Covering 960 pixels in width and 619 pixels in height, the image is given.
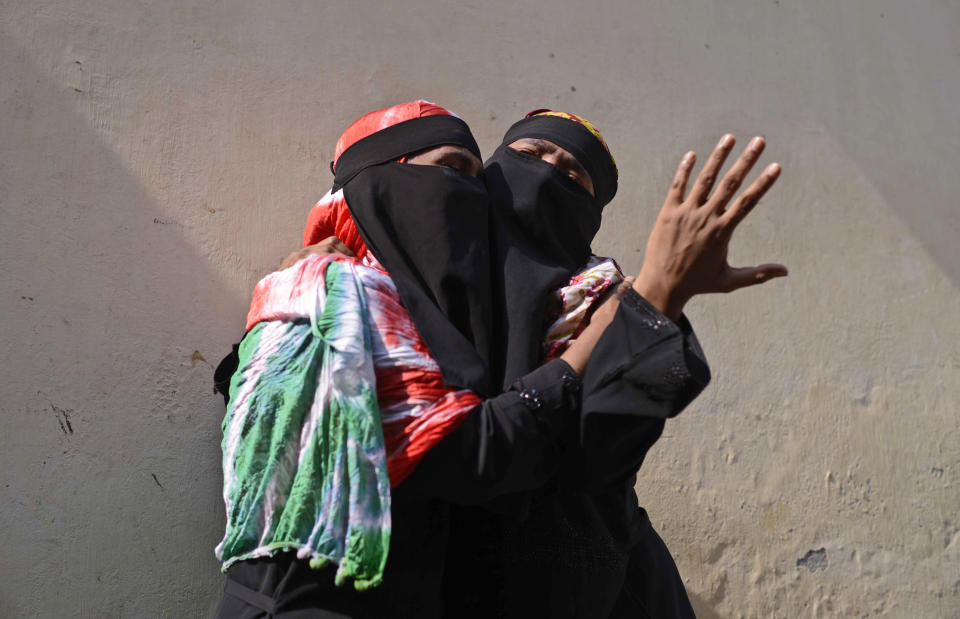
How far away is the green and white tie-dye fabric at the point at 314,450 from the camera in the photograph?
1.56 m

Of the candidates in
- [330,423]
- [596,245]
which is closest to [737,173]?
[330,423]

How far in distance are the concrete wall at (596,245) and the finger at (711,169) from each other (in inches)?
51.0

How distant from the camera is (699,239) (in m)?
1.63

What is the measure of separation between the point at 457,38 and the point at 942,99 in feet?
6.92

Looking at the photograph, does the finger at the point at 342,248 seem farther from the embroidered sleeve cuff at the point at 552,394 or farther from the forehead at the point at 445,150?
the embroidered sleeve cuff at the point at 552,394

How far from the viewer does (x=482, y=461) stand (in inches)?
62.9

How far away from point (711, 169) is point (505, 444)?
0.62m

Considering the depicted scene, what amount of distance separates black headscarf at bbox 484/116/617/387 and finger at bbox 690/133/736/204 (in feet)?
1.25

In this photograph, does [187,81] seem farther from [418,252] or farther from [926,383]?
[926,383]

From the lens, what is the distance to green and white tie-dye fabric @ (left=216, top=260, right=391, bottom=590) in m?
1.56

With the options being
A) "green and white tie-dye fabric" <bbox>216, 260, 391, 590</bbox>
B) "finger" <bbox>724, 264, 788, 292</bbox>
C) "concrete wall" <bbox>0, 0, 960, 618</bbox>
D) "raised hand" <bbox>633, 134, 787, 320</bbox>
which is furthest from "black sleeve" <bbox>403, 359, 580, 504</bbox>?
"concrete wall" <bbox>0, 0, 960, 618</bbox>

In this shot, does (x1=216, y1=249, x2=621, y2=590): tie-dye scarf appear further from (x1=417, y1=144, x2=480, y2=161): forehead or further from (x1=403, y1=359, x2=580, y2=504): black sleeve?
(x1=417, y1=144, x2=480, y2=161): forehead

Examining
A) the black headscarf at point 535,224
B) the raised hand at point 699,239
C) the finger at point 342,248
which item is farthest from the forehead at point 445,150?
the raised hand at point 699,239

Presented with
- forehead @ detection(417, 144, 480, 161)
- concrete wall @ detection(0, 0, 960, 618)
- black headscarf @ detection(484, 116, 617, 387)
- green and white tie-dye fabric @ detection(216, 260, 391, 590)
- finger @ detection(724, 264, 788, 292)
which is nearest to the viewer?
green and white tie-dye fabric @ detection(216, 260, 391, 590)
